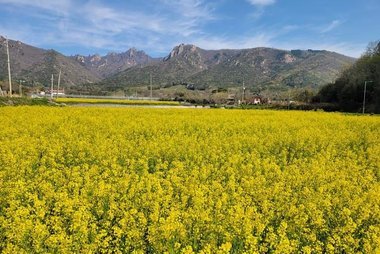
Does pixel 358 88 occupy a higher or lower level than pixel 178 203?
higher

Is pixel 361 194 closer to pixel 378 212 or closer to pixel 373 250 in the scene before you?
pixel 378 212

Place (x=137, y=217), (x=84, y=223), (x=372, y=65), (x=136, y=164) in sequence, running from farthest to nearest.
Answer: (x=372, y=65) < (x=136, y=164) < (x=137, y=217) < (x=84, y=223)

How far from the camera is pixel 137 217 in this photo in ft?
21.5

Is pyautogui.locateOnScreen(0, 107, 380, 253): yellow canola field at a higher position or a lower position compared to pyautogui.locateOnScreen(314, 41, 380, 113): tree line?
lower

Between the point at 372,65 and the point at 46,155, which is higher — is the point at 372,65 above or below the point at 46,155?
above

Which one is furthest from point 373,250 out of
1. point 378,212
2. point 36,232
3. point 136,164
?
point 136,164

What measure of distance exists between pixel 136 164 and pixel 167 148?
2.14m

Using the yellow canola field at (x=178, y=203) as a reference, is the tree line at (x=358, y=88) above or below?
above

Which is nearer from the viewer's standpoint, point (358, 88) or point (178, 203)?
point (178, 203)

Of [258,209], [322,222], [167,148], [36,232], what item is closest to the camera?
[36,232]

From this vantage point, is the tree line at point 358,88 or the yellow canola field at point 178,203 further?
the tree line at point 358,88

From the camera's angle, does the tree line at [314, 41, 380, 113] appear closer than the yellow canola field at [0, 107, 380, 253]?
No

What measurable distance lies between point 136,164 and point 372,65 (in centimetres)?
8145

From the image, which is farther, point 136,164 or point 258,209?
point 136,164
